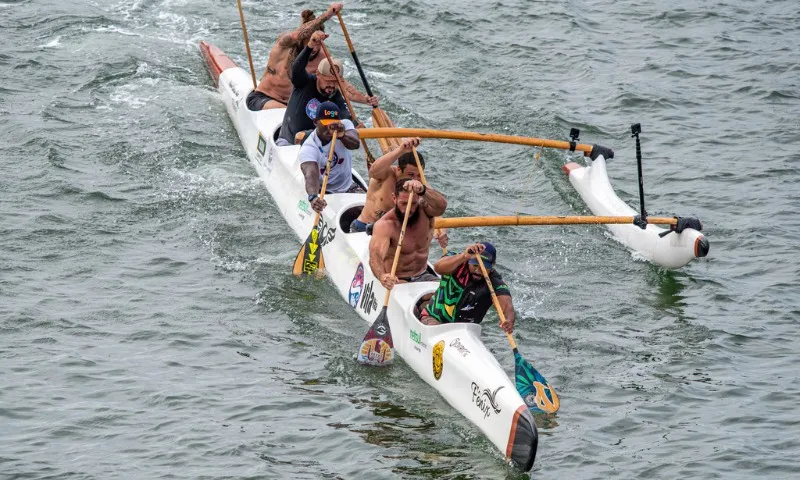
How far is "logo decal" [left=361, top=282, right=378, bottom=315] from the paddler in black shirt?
2701mm

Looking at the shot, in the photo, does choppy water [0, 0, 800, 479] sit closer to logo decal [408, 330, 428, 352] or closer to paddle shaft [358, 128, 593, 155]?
logo decal [408, 330, 428, 352]

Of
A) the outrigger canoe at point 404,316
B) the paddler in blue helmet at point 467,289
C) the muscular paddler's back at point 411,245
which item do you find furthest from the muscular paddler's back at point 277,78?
the paddler in blue helmet at point 467,289

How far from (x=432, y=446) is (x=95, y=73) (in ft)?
36.1

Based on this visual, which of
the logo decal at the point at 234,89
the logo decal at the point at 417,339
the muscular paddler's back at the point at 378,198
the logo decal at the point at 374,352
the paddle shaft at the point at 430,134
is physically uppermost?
the paddle shaft at the point at 430,134

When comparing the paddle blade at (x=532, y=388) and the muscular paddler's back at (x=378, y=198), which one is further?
the muscular paddler's back at (x=378, y=198)

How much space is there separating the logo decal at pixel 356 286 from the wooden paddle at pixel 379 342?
45.5 inches

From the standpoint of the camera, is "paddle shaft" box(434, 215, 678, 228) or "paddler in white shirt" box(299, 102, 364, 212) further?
"paddler in white shirt" box(299, 102, 364, 212)

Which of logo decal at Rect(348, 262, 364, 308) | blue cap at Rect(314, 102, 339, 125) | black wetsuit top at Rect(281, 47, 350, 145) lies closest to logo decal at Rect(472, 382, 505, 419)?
logo decal at Rect(348, 262, 364, 308)

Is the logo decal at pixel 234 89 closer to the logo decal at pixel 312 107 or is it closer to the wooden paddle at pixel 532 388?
the logo decal at pixel 312 107

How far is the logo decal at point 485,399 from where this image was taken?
902cm

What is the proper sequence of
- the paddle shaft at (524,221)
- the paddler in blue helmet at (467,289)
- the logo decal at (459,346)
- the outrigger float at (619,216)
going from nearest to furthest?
the logo decal at (459,346)
the paddler in blue helmet at (467,289)
the paddle shaft at (524,221)
the outrigger float at (619,216)

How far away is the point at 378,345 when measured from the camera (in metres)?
10.2

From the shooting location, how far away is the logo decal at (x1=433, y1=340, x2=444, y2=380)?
981cm

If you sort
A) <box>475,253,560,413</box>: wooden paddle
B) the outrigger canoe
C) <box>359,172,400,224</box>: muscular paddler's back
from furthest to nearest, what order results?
<box>359,172,400,224</box>: muscular paddler's back → <box>475,253,560,413</box>: wooden paddle → the outrigger canoe
